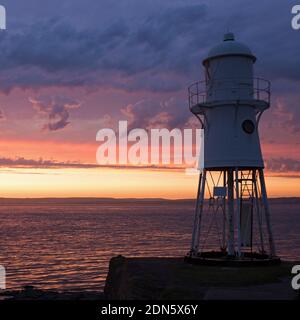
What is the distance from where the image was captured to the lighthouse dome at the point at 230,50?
89.9ft

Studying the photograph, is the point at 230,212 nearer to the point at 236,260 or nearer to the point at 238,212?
the point at 238,212

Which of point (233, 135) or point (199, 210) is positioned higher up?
point (233, 135)

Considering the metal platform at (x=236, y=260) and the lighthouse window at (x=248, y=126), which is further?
the lighthouse window at (x=248, y=126)

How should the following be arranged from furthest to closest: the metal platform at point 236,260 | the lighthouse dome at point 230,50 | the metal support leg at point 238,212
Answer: the lighthouse dome at point 230,50 < the metal support leg at point 238,212 < the metal platform at point 236,260

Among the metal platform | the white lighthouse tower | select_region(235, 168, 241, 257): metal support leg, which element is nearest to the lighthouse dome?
the white lighthouse tower

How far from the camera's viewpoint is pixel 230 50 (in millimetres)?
27422

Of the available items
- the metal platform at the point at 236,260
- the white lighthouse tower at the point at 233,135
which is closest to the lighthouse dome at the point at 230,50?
the white lighthouse tower at the point at 233,135

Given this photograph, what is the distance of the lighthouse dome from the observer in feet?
89.9

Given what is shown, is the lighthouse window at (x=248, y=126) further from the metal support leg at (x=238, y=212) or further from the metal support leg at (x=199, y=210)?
the metal support leg at (x=199, y=210)

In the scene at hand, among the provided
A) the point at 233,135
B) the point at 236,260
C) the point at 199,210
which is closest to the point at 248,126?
the point at 233,135

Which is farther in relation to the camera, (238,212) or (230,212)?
(230,212)
